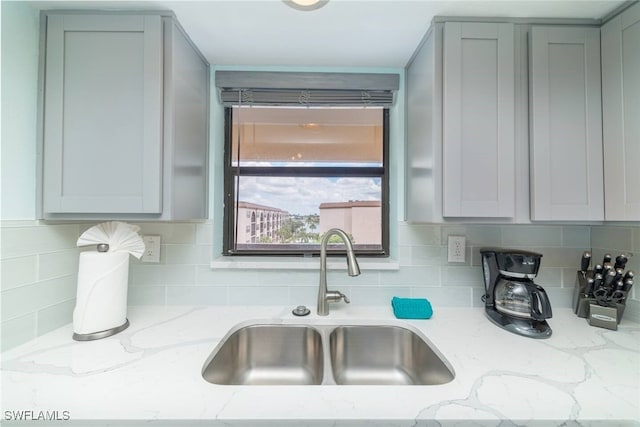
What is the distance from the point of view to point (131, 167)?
3.35ft

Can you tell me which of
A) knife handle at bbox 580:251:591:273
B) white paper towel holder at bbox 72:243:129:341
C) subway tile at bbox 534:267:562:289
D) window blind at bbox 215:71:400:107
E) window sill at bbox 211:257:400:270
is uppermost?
window blind at bbox 215:71:400:107

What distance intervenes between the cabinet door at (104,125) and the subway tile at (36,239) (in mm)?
97

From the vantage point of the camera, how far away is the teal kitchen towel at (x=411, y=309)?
48.2 inches

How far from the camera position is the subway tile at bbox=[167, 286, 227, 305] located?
1.37 metres

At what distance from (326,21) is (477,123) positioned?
704mm

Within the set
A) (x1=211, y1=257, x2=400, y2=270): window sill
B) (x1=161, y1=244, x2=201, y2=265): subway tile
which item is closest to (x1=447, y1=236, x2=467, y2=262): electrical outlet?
(x1=211, y1=257, x2=400, y2=270): window sill

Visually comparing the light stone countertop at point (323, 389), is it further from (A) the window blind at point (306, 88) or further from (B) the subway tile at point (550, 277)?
(A) the window blind at point (306, 88)

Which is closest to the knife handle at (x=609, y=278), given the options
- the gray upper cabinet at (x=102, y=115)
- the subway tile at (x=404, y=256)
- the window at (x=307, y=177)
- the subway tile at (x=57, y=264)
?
the subway tile at (x=404, y=256)

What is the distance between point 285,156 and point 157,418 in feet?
4.11

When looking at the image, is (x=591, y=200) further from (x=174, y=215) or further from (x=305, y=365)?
(x=174, y=215)

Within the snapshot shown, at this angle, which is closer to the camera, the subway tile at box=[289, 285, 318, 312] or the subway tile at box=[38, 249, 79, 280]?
the subway tile at box=[38, 249, 79, 280]

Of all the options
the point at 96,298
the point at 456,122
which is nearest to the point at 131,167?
the point at 96,298

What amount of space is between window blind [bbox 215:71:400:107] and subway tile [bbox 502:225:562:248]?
88cm

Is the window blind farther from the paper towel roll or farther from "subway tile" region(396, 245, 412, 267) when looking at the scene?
the paper towel roll
